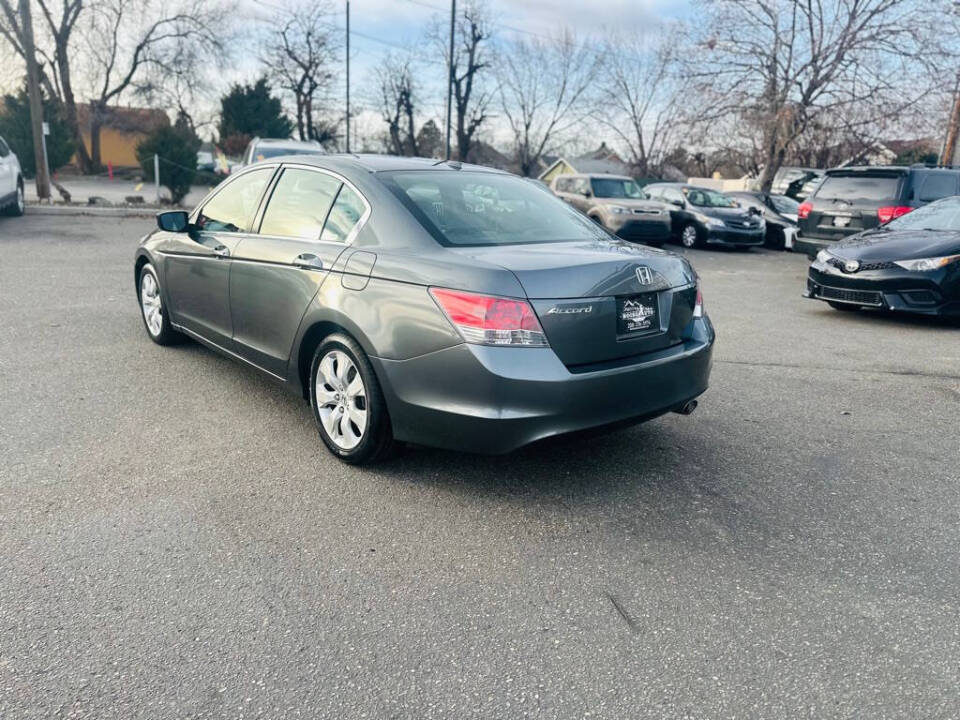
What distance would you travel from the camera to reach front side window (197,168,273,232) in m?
4.66

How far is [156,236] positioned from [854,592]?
5.22m

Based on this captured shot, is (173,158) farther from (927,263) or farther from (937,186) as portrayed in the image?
(927,263)

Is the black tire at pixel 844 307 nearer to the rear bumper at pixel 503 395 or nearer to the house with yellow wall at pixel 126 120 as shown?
the rear bumper at pixel 503 395

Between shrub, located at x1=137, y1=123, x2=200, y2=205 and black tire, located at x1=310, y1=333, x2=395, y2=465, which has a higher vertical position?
shrub, located at x1=137, y1=123, x2=200, y2=205

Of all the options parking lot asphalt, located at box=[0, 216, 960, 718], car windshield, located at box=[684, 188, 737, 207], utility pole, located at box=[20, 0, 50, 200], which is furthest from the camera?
car windshield, located at box=[684, 188, 737, 207]

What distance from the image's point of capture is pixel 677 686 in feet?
7.34

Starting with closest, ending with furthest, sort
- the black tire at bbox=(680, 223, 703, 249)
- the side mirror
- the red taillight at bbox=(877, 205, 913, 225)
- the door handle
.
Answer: the door handle → the side mirror → the red taillight at bbox=(877, 205, 913, 225) → the black tire at bbox=(680, 223, 703, 249)

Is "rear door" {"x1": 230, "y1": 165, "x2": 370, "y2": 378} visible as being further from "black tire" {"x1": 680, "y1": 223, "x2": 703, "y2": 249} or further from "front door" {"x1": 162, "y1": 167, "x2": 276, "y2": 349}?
"black tire" {"x1": 680, "y1": 223, "x2": 703, "y2": 249}

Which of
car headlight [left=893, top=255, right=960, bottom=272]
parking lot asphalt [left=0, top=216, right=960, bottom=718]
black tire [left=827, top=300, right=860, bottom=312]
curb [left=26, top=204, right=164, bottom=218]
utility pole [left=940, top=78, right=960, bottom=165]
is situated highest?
utility pole [left=940, top=78, right=960, bottom=165]

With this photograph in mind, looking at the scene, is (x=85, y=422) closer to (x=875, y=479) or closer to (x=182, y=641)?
(x=182, y=641)

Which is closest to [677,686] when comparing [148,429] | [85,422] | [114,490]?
[114,490]

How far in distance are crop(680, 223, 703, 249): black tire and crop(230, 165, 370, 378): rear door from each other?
1389 centimetres

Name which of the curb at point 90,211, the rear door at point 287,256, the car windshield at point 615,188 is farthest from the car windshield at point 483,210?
the curb at point 90,211

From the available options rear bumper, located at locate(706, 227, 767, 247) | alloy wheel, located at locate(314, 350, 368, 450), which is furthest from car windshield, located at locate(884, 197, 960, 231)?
rear bumper, located at locate(706, 227, 767, 247)
